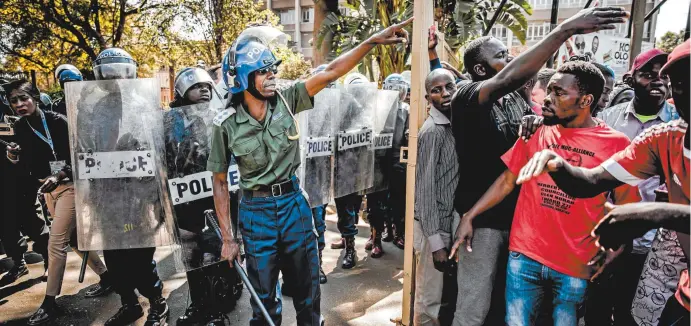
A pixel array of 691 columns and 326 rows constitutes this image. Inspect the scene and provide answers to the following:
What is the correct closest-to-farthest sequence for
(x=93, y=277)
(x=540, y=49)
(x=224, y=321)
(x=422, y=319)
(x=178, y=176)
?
(x=540, y=49) → (x=422, y=319) → (x=178, y=176) → (x=224, y=321) → (x=93, y=277)

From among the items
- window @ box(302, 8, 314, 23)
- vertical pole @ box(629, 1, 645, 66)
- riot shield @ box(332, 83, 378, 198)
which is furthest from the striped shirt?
window @ box(302, 8, 314, 23)

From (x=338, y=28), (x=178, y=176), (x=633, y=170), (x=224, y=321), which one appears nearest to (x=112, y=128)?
(x=178, y=176)

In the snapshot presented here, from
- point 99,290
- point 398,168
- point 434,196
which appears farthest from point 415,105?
point 99,290

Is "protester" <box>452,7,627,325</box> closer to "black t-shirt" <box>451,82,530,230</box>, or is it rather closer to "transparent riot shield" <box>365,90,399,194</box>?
"black t-shirt" <box>451,82,530,230</box>

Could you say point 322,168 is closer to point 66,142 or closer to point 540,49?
point 66,142

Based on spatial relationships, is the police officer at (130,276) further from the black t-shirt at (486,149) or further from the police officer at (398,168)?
the police officer at (398,168)

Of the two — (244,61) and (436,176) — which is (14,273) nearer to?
(244,61)

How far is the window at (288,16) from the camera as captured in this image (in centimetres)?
4309

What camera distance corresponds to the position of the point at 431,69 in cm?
304

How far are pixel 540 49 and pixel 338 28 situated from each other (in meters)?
8.35

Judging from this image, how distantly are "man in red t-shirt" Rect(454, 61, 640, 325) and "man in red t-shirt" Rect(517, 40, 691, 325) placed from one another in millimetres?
327

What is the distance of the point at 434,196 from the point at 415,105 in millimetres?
583

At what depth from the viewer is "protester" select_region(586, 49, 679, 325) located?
104 inches

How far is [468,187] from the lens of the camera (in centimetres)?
243
